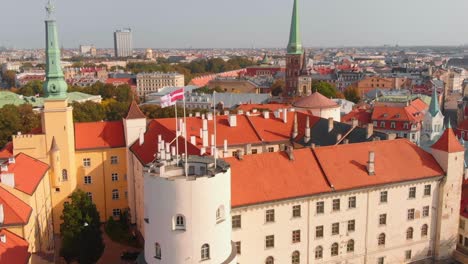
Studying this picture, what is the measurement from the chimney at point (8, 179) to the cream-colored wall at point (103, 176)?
1446 cm

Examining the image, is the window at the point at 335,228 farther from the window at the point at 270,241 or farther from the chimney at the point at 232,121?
the chimney at the point at 232,121

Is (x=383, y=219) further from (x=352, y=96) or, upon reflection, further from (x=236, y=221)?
(x=352, y=96)

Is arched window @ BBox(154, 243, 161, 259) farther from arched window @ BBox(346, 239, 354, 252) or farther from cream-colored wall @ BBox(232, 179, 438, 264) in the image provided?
arched window @ BBox(346, 239, 354, 252)

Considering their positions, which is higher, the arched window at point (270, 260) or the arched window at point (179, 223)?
the arched window at point (179, 223)

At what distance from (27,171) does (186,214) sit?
939 inches

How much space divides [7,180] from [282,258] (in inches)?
968

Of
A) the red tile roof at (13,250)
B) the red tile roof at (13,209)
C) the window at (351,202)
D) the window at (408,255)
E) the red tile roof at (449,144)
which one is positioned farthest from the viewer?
the window at (408,255)

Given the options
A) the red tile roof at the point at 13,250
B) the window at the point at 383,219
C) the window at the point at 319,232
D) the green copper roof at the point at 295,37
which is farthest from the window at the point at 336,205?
the green copper roof at the point at 295,37

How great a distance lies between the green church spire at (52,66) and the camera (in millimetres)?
54594

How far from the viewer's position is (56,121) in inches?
2168

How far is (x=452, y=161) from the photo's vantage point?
47219mm

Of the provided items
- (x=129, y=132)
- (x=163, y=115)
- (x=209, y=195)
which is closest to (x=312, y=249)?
(x=209, y=195)

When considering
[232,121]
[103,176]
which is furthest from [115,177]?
[232,121]

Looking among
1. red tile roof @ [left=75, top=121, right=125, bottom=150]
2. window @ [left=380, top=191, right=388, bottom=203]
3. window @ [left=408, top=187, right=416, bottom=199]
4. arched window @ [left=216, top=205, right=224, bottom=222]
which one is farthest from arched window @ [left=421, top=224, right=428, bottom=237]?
red tile roof @ [left=75, top=121, right=125, bottom=150]
